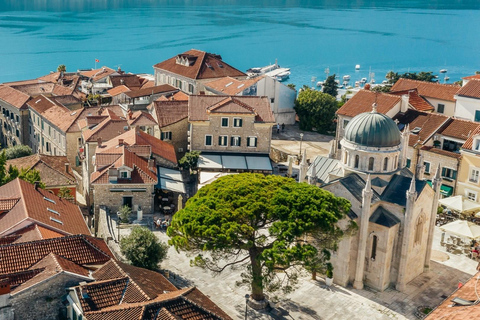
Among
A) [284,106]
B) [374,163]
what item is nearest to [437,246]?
[374,163]

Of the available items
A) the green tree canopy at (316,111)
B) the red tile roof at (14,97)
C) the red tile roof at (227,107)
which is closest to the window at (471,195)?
the red tile roof at (227,107)

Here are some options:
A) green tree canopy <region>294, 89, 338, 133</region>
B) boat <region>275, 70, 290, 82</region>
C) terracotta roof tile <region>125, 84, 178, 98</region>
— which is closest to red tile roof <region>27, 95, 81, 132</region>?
terracotta roof tile <region>125, 84, 178, 98</region>

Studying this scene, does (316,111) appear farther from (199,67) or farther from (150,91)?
(150,91)

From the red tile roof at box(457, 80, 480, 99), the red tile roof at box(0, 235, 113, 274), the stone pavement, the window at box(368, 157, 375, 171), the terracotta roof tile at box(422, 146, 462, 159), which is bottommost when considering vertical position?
the stone pavement

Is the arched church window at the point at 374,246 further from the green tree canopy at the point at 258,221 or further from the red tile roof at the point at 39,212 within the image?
the red tile roof at the point at 39,212

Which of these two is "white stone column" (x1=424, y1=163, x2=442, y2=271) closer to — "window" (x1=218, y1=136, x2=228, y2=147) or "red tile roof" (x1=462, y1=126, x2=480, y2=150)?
"red tile roof" (x1=462, y1=126, x2=480, y2=150)

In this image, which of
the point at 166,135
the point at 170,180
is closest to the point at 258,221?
the point at 170,180
